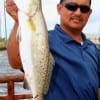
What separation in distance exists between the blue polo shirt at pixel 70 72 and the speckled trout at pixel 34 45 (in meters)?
0.21

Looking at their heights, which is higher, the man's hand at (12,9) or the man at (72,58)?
the man's hand at (12,9)

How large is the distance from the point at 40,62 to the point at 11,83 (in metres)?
2.57

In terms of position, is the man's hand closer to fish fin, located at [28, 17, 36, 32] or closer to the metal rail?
fish fin, located at [28, 17, 36, 32]

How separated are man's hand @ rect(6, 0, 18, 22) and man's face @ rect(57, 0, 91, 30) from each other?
0.65 metres

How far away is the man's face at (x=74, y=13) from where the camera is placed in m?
4.18

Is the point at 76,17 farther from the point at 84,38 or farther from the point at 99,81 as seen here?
the point at 99,81

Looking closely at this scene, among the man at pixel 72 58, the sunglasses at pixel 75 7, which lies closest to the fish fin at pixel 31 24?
the man at pixel 72 58

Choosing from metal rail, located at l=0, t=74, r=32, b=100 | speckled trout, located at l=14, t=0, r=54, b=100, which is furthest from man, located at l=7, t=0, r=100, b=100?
metal rail, located at l=0, t=74, r=32, b=100

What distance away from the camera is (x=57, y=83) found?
409 centimetres

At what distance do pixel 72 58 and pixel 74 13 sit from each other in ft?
1.37

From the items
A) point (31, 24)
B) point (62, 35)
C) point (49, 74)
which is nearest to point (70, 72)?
point (49, 74)

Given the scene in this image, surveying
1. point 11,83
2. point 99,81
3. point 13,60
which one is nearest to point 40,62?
point 13,60

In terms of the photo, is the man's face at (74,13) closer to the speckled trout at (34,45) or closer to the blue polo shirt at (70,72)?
the blue polo shirt at (70,72)

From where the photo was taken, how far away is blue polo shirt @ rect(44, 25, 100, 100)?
13.4 feet
